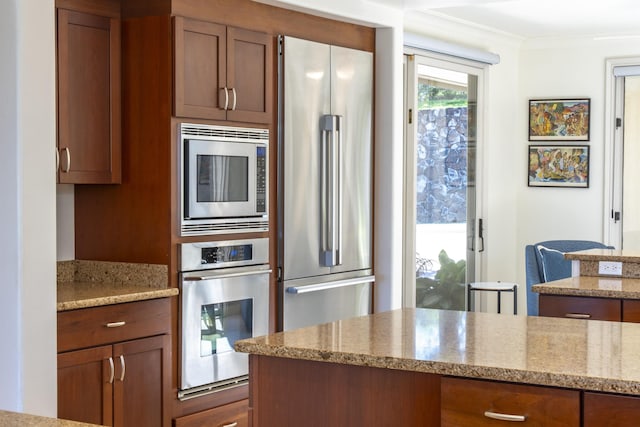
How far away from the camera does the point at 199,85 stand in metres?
4.39

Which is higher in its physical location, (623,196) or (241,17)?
(241,17)

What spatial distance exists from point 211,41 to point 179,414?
1.74m

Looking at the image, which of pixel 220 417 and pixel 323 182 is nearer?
pixel 220 417

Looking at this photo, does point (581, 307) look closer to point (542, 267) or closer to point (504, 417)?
point (504, 417)

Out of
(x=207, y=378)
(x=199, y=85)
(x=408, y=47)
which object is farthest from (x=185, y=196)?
(x=408, y=47)

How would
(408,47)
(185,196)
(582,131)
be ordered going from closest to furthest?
1. (185,196)
2. (408,47)
3. (582,131)

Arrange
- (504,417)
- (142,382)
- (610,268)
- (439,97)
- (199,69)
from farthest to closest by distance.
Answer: (439,97) < (610,268) < (199,69) < (142,382) < (504,417)

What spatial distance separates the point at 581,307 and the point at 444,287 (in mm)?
2993

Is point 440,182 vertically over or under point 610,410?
over

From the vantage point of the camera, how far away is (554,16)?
280 inches

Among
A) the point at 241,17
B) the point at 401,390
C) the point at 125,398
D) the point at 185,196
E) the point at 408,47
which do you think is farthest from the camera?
the point at 408,47

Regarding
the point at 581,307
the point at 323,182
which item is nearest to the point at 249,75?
the point at 323,182

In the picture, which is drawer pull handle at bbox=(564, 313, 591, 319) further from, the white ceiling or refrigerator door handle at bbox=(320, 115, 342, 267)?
the white ceiling

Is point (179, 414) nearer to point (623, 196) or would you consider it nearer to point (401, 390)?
point (401, 390)
